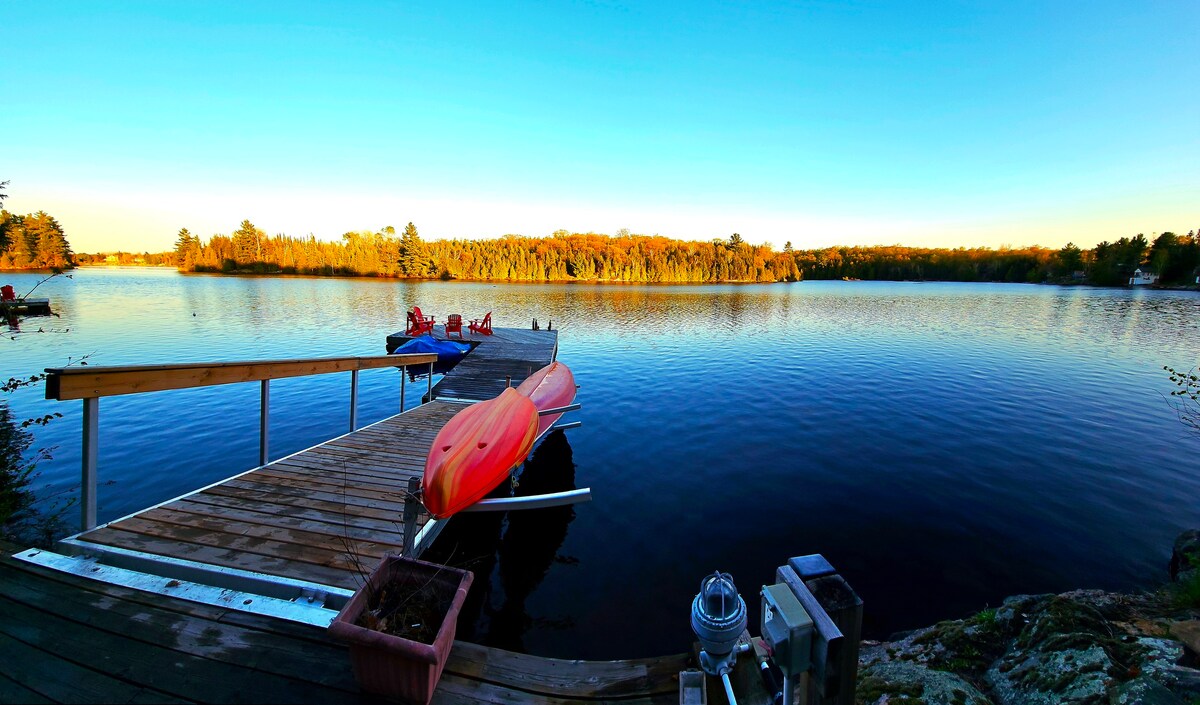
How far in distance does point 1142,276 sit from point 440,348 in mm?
117643

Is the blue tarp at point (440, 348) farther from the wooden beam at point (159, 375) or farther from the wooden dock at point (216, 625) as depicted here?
the wooden dock at point (216, 625)

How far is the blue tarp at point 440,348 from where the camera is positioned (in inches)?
595

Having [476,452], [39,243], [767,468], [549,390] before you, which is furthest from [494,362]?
[39,243]

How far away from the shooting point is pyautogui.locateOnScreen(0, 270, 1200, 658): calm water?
5430mm

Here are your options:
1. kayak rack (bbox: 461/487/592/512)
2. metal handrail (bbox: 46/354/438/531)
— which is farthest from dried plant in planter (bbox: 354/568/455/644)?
metal handrail (bbox: 46/354/438/531)

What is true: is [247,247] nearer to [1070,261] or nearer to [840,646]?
[840,646]

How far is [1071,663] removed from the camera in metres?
3.03

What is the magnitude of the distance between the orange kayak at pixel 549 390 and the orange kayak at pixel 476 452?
6.31ft

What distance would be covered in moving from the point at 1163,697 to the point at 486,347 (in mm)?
17183

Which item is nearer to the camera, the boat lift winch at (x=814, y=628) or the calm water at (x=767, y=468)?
the boat lift winch at (x=814, y=628)

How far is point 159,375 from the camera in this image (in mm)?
3736

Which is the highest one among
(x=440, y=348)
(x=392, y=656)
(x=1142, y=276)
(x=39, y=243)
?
(x=1142, y=276)

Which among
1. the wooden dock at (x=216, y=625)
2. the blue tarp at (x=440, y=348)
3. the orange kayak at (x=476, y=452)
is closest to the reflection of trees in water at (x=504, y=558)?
the orange kayak at (x=476, y=452)

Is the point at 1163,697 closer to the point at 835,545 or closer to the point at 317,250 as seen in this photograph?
the point at 835,545
